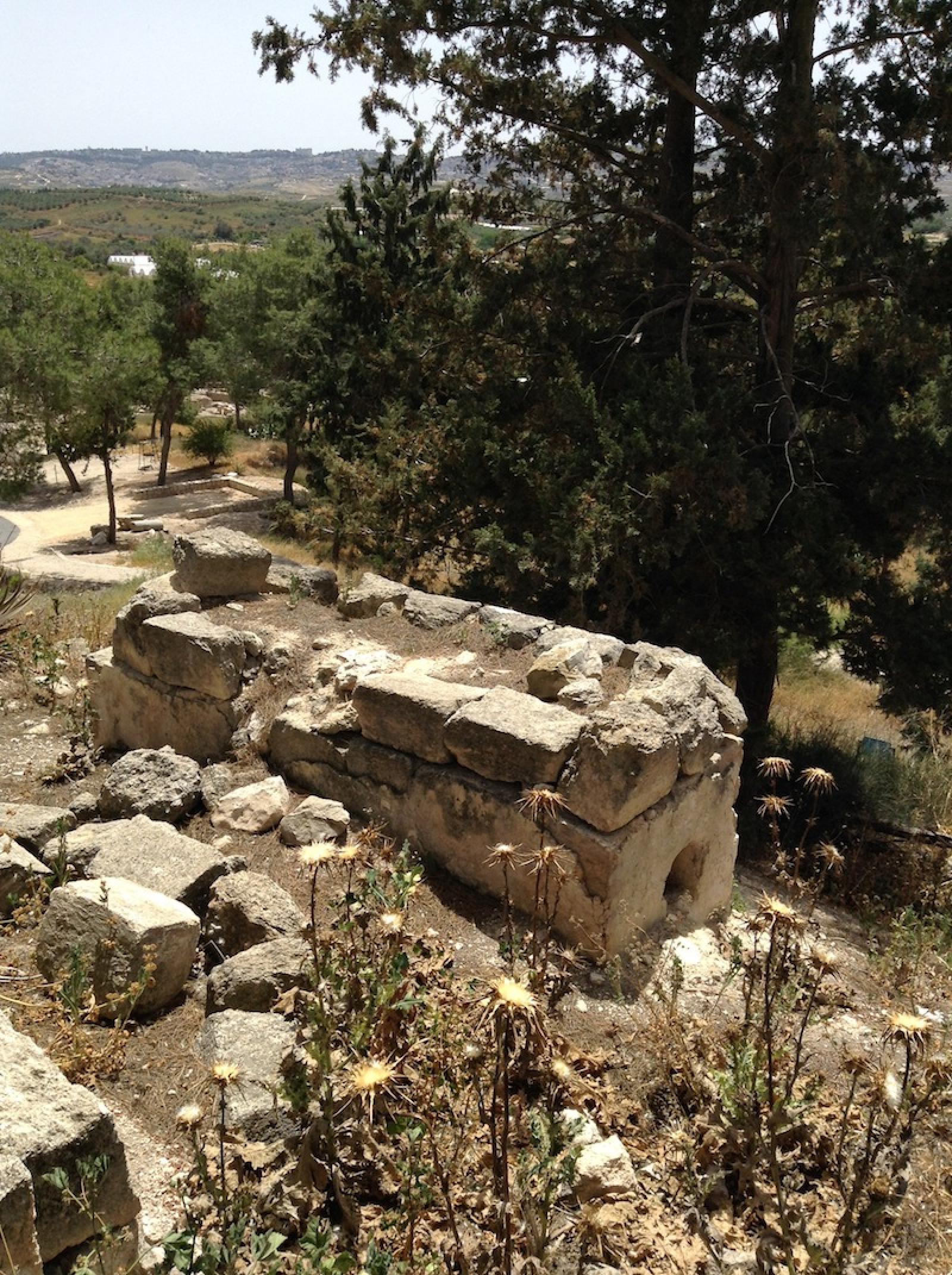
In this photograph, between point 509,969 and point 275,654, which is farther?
point 275,654

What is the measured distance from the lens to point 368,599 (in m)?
6.58

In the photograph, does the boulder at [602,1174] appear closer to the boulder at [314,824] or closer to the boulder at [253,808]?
the boulder at [314,824]

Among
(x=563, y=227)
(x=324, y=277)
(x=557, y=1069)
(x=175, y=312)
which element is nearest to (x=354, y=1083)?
(x=557, y=1069)

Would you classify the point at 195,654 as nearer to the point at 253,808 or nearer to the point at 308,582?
the point at 253,808

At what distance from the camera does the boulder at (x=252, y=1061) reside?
3.06 meters

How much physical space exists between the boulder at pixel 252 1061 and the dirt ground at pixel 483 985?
0.15 meters

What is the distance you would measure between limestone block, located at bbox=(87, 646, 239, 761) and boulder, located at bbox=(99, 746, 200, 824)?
1.45 feet

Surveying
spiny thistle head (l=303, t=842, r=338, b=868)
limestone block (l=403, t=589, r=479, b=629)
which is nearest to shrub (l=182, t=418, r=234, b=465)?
limestone block (l=403, t=589, r=479, b=629)

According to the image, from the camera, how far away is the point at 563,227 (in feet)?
36.6

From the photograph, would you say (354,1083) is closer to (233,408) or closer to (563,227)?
(563,227)

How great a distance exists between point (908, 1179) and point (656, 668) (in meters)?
2.69

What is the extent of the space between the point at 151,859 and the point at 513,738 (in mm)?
1664

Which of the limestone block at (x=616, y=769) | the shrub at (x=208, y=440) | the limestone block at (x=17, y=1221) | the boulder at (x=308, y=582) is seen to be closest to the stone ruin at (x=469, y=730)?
the limestone block at (x=616, y=769)

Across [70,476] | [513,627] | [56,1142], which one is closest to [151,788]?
[513,627]
